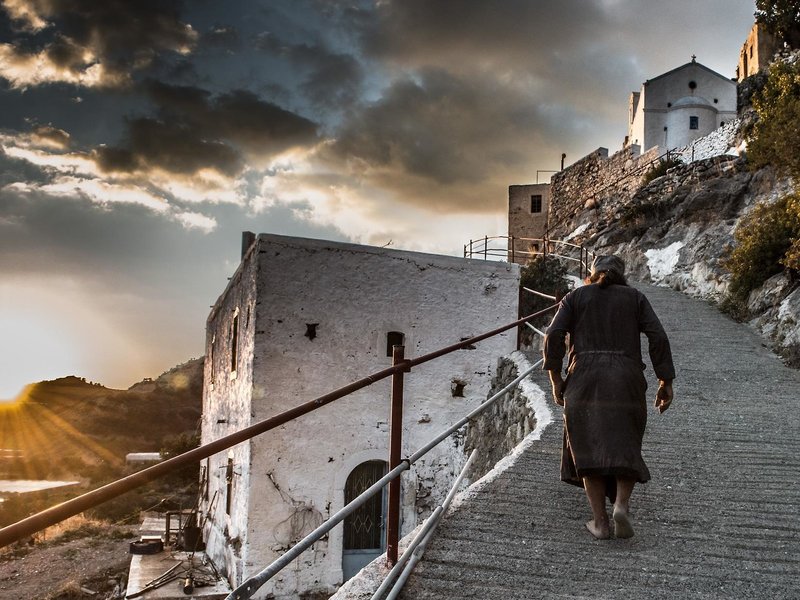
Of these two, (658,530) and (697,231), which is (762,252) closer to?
(697,231)

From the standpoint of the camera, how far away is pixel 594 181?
39438 mm

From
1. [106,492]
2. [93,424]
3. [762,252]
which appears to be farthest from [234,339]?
[93,424]

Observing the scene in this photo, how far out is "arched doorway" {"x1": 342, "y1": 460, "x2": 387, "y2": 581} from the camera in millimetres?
11539

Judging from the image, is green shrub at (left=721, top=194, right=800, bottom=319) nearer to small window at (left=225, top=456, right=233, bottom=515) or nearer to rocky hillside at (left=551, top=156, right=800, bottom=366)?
rocky hillside at (left=551, top=156, right=800, bottom=366)

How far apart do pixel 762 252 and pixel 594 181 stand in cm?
2553

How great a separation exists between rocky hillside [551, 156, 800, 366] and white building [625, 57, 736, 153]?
11.5m

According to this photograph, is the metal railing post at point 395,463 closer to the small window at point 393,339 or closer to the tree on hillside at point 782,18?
the small window at point 393,339

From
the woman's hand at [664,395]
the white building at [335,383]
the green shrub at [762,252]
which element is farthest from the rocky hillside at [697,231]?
the woman's hand at [664,395]

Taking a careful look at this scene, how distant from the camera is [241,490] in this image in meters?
11.8

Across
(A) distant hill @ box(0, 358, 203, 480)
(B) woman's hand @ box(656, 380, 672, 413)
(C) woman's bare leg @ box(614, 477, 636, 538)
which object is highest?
(B) woman's hand @ box(656, 380, 672, 413)

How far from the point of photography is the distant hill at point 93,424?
32.5 metres

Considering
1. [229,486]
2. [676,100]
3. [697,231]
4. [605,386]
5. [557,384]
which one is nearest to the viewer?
[605,386]

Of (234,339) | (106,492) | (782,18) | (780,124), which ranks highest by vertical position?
(782,18)

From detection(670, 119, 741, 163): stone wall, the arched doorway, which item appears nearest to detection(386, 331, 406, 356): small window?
the arched doorway
